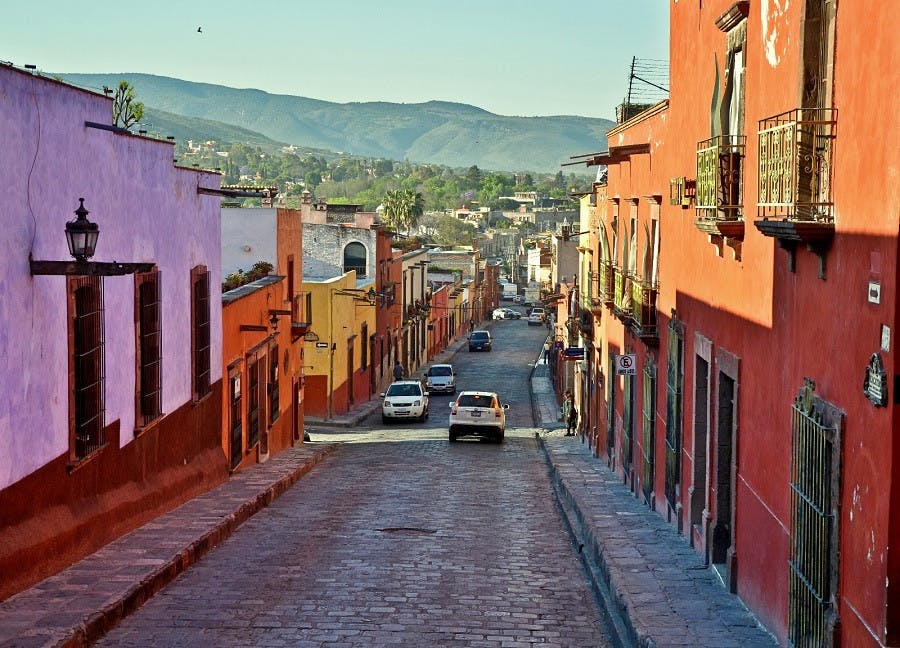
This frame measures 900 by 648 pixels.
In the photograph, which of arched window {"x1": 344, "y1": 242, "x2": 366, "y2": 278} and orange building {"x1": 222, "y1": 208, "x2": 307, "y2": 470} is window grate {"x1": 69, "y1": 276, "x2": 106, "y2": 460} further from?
arched window {"x1": 344, "y1": 242, "x2": 366, "y2": 278}

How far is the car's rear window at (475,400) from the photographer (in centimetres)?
3362

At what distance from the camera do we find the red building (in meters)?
7.21

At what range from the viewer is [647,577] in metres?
12.6

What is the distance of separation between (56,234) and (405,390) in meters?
31.2

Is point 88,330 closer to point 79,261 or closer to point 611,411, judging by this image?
point 79,261

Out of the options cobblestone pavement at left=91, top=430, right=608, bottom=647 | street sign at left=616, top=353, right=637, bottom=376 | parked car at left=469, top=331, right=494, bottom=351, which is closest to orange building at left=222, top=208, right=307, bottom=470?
cobblestone pavement at left=91, top=430, right=608, bottom=647

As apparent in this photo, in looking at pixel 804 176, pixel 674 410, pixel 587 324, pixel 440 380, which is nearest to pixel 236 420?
pixel 674 410

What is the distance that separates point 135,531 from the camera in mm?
14625

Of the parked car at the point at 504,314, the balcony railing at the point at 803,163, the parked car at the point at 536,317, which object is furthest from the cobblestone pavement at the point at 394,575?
the parked car at the point at 504,314

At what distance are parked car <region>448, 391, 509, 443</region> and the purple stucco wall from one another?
56.4 feet

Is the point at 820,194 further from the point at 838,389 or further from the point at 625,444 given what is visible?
the point at 625,444

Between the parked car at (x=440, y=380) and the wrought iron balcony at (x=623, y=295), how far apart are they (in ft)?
105

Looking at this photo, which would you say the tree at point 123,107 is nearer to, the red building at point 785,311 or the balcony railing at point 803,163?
the red building at point 785,311

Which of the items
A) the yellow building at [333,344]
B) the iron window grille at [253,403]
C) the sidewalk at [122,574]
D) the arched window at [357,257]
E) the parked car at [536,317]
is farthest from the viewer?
the parked car at [536,317]
